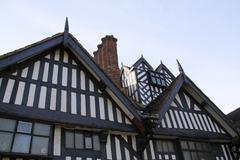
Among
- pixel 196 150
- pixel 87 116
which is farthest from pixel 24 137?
pixel 196 150

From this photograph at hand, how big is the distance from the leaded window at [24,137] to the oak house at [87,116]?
0.07ft

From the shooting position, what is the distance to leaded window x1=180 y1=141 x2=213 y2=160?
27.6 feet

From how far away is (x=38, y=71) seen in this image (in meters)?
7.28

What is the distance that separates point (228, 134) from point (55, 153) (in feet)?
22.4

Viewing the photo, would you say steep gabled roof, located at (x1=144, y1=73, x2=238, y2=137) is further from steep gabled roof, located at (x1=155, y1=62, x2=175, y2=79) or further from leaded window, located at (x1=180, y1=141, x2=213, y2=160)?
steep gabled roof, located at (x1=155, y1=62, x2=175, y2=79)

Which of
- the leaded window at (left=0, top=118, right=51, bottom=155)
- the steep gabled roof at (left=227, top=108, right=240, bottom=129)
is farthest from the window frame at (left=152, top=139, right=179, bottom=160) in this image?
the steep gabled roof at (left=227, top=108, right=240, bottom=129)

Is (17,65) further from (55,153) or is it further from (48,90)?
(55,153)

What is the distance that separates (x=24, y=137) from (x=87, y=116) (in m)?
1.80

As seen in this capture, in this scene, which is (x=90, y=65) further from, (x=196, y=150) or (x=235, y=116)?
(x=235, y=116)

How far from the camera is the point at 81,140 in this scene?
6941mm

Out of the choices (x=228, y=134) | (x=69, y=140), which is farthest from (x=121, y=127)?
(x=228, y=134)

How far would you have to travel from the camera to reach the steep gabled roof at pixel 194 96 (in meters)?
9.06

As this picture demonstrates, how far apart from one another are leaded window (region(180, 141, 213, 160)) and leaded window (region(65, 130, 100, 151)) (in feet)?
10.2

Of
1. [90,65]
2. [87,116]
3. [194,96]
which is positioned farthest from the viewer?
[194,96]
